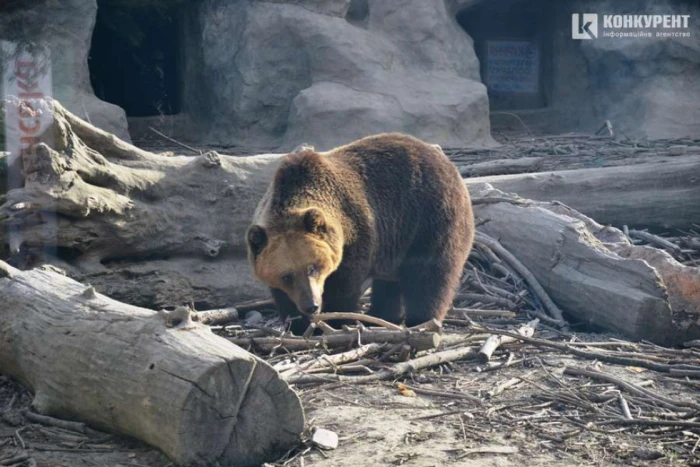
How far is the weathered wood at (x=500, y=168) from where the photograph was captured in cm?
1088

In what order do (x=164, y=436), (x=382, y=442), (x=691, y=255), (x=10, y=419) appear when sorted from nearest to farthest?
(x=164, y=436)
(x=382, y=442)
(x=10, y=419)
(x=691, y=255)

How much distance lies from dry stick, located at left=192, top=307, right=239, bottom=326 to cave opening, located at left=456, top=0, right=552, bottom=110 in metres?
12.8

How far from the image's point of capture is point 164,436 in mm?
4191

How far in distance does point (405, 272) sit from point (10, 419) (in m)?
3.30

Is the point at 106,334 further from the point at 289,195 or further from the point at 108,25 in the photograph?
the point at 108,25

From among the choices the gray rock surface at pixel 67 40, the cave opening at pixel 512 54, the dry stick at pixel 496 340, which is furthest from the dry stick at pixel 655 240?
the cave opening at pixel 512 54

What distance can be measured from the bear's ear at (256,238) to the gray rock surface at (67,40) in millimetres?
7653

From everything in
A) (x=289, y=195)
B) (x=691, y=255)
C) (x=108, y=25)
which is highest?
(x=108, y=25)

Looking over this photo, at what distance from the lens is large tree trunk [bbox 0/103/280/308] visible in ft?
21.4

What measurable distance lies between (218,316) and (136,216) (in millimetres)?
1100

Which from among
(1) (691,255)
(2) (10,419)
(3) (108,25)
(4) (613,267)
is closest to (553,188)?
(1) (691,255)

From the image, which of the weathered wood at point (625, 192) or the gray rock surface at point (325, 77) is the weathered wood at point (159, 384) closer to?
the weathered wood at point (625, 192)

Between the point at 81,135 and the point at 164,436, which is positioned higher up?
the point at 81,135

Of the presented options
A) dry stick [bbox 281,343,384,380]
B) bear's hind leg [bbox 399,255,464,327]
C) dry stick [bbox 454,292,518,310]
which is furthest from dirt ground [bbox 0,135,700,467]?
dry stick [bbox 454,292,518,310]
